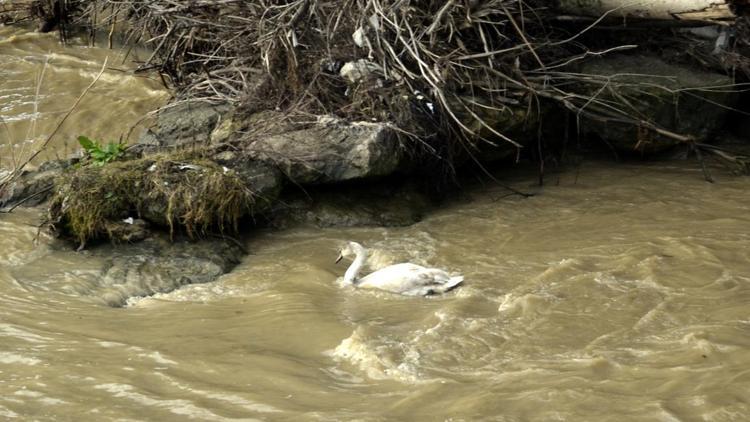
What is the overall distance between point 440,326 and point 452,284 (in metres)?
0.74

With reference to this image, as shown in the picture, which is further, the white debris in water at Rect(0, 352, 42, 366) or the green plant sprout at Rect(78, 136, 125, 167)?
the green plant sprout at Rect(78, 136, 125, 167)

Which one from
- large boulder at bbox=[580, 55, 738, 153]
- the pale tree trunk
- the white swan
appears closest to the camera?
the white swan

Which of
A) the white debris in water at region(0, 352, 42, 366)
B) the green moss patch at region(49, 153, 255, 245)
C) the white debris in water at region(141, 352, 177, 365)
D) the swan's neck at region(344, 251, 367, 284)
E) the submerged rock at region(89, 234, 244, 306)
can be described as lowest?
the submerged rock at region(89, 234, 244, 306)

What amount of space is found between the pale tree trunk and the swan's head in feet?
10.5

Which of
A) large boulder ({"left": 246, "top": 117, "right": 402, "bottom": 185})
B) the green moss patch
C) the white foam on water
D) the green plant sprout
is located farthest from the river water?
the green plant sprout

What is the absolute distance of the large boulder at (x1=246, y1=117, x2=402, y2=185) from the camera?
7762 mm

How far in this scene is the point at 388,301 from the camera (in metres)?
6.32

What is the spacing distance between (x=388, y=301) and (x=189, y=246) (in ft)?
5.90

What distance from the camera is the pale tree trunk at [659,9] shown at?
754 cm

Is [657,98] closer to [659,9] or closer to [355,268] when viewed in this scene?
[659,9]

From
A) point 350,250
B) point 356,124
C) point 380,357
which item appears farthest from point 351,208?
point 380,357

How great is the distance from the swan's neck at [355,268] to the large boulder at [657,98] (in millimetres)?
3070

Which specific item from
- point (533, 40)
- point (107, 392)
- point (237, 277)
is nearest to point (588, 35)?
point (533, 40)

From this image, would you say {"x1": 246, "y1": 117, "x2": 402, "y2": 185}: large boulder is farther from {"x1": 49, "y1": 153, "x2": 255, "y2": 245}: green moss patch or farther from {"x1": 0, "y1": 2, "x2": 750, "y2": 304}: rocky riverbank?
{"x1": 49, "y1": 153, "x2": 255, "y2": 245}: green moss patch
